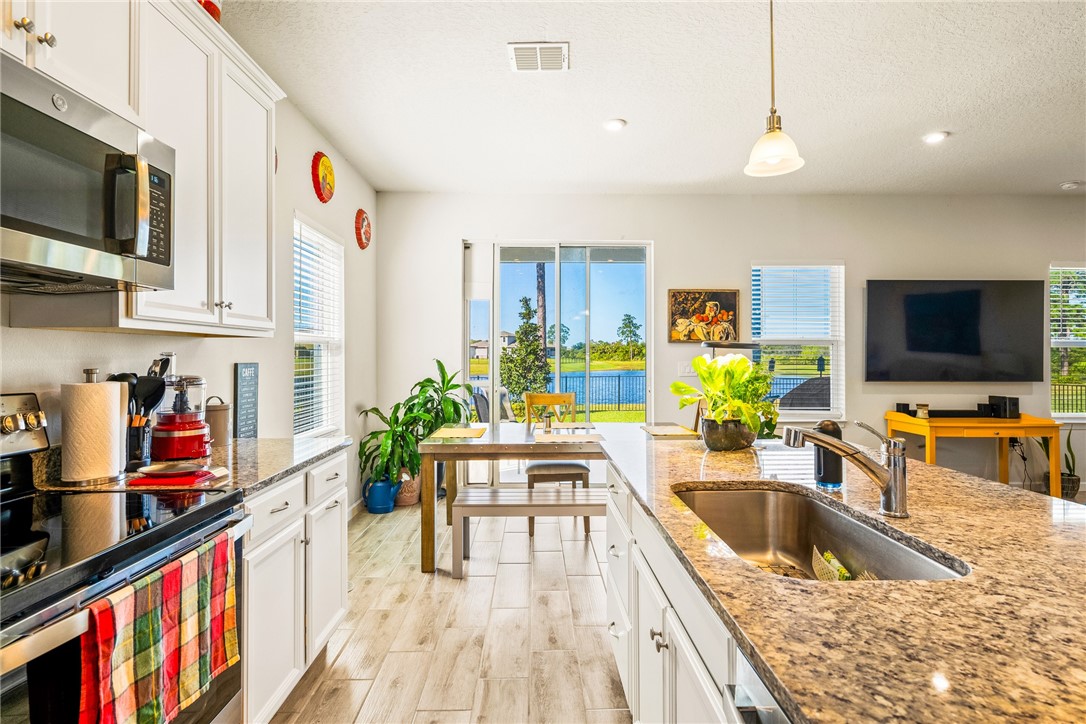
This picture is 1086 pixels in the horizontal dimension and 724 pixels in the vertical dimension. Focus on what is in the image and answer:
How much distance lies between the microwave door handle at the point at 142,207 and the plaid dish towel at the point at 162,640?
0.79 m

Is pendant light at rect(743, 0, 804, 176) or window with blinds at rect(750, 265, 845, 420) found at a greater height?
pendant light at rect(743, 0, 804, 176)

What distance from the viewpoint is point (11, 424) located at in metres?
1.44

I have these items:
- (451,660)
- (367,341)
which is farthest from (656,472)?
(367,341)

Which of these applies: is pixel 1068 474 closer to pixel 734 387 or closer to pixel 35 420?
pixel 734 387

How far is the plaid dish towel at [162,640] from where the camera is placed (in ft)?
3.32

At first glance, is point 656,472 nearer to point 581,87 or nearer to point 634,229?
point 581,87

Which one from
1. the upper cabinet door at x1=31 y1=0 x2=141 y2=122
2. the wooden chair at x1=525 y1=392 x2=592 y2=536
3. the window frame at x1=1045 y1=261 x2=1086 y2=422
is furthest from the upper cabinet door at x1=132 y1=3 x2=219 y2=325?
the window frame at x1=1045 y1=261 x2=1086 y2=422

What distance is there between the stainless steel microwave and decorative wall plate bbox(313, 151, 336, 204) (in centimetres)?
204

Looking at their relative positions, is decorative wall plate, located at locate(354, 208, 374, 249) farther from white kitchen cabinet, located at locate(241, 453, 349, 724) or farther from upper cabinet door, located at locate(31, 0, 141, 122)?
upper cabinet door, located at locate(31, 0, 141, 122)

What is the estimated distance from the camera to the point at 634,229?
A: 201 inches

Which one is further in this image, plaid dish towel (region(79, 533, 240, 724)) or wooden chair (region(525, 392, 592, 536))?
wooden chair (region(525, 392, 592, 536))

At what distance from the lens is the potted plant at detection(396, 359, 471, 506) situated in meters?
4.47

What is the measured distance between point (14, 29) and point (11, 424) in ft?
3.12

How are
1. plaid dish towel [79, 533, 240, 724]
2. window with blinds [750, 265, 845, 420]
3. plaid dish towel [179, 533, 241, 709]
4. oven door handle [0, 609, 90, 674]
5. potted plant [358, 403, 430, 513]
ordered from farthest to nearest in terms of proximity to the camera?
window with blinds [750, 265, 845, 420] < potted plant [358, 403, 430, 513] < plaid dish towel [179, 533, 241, 709] < plaid dish towel [79, 533, 240, 724] < oven door handle [0, 609, 90, 674]
